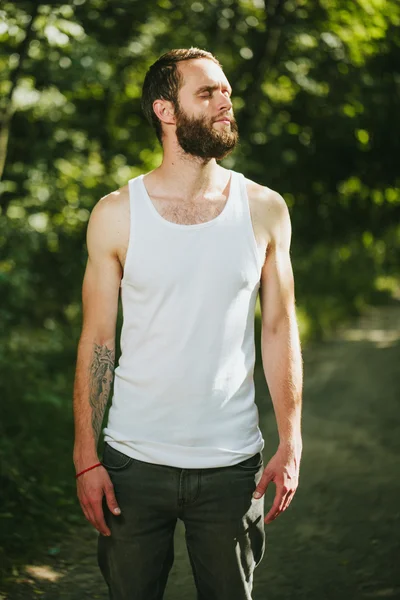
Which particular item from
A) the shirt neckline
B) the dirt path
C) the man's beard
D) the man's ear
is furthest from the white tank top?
the dirt path

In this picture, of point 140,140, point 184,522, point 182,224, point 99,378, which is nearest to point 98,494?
point 184,522

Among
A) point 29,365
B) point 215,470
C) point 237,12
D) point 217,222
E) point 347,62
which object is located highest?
point 217,222

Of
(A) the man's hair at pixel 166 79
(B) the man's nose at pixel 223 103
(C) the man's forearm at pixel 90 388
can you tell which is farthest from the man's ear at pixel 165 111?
(C) the man's forearm at pixel 90 388

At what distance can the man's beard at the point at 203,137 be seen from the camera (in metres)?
3.00

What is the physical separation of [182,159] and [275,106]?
28.1 ft

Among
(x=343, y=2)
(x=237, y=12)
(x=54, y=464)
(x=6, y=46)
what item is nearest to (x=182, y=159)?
(x=54, y=464)

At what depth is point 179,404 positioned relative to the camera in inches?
113

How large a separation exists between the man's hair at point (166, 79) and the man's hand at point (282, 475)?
3.56 feet

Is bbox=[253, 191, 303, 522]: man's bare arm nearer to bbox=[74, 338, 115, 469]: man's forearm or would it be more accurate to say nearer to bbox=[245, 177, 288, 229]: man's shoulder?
bbox=[245, 177, 288, 229]: man's shoulder

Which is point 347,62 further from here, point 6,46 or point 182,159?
point 182,159

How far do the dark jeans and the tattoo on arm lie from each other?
0.14 meters

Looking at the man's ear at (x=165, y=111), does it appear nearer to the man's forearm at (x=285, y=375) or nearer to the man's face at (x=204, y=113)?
the man's face at (x=204, y=113)

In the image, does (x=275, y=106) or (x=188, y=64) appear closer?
(x=188, y=64)

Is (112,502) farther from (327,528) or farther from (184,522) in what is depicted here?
(327,528)
